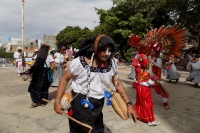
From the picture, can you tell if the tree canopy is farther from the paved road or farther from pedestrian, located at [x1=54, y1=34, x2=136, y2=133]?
pedestrian, located at [x1=54, y1=34, x2=136, y2=133]

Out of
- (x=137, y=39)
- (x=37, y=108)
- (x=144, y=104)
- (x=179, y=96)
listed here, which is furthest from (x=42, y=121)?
(x=179, y=96)

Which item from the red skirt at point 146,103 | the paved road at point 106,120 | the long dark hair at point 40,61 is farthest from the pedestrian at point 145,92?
the long dark hair at point 40,61

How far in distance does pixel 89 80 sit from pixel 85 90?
142mm

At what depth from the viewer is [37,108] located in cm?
480

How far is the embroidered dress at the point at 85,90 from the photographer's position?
2016 mm

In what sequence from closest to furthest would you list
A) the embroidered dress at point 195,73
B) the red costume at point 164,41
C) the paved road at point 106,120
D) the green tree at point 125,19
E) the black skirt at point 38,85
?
1. the paved road at point 106,120
2. the red costume at point 164,41
3. the black skirt at point 38,85
4. the embroidered dress at point 195,73
5. the green tree at point 125,19

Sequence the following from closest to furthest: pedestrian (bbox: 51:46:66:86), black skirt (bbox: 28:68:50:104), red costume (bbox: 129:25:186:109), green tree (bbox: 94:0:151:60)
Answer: red costume (bbox: 129:25:186:109), black skirt (bbox: 28:68:50:104), pedestrian (bbox: 51:46:66:86), green tree (bbox: 94:0:151:60)

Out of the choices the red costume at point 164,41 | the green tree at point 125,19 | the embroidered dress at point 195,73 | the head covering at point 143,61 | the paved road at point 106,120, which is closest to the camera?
the paved road at point 106,120

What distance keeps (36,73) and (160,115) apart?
345 centimetres

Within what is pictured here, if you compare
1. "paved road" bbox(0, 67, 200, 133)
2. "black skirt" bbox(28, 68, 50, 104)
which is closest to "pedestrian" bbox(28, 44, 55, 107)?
"black skirt" bbox(28, 68, 50, 104)

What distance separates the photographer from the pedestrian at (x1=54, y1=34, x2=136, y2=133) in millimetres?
2004

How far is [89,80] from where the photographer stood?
78.8 inches

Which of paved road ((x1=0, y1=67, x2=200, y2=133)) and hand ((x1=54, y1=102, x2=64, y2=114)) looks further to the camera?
paved road ((x1=0, y1=67, x2=200, y2=133))

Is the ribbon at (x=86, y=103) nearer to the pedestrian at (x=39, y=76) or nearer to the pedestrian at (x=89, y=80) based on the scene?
the pedestrian at (x=89, y=80)
